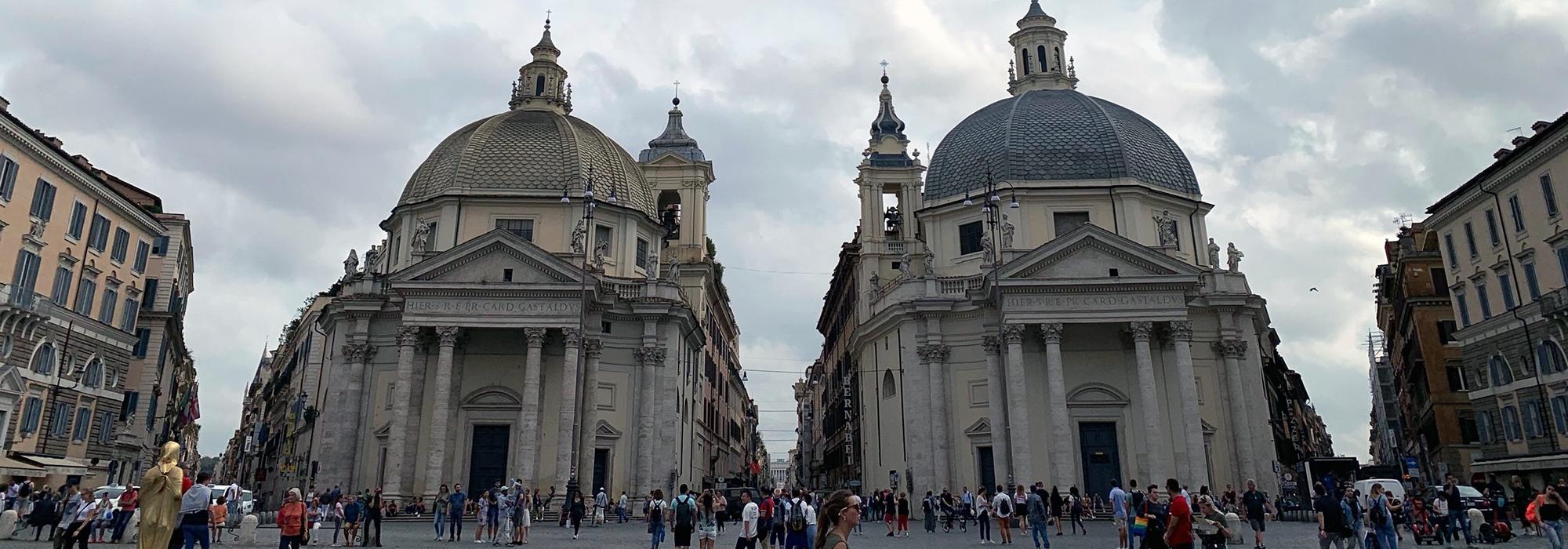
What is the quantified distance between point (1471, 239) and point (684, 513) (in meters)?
36.6

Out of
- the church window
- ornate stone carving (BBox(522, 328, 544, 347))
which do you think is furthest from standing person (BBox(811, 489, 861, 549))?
the church window

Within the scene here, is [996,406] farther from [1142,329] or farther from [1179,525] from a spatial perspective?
[1179,525]

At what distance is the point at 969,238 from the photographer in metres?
42.7

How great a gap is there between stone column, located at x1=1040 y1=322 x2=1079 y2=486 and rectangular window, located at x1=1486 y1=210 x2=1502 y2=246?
17.1m

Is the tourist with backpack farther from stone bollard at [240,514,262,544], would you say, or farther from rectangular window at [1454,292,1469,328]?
rectangular window at [1454,292,1469,328]

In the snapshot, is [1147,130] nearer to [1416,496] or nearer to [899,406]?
[899,406]

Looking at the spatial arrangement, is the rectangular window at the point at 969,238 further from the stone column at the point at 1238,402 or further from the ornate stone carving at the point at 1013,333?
the stone column at the point at 1238,402

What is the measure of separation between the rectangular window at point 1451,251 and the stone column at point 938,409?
21.7m

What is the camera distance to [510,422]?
39.0 metres

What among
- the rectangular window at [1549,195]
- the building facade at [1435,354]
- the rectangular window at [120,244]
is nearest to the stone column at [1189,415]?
the rectangular window at [1549,195]

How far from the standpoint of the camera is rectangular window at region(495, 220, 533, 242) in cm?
4259

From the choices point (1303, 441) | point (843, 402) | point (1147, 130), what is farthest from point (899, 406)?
point (1303, 441)

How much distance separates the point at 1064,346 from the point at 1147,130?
13.7m

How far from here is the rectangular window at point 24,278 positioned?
105 ft
